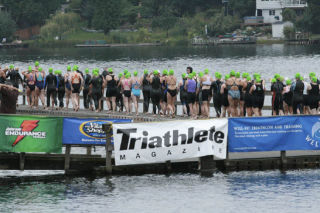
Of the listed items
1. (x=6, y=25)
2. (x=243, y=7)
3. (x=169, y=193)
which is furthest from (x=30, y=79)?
(x=6, y=25)

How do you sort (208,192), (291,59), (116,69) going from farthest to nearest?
(291,59)
(116,69)
(208,192)

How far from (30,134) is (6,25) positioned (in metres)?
136

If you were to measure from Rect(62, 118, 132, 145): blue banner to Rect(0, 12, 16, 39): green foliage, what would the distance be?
133600mm

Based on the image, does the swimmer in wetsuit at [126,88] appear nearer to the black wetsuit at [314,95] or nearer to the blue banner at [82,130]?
the black wetsuit at [314,95]

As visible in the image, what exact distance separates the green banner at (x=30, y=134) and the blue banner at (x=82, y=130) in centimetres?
27

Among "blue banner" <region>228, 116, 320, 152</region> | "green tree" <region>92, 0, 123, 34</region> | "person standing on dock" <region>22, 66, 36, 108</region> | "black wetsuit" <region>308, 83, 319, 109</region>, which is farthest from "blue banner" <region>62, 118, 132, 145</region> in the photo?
"green tree" <region>92, 0, 123, 34</region>

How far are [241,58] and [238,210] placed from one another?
3726 inches

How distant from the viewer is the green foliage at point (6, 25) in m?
161

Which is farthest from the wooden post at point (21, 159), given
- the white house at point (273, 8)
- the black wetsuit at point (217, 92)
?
the white house at point (273, 8)

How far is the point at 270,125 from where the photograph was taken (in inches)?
1219

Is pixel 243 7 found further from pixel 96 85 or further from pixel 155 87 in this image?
pixel 155 87

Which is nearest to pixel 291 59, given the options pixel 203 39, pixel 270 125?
pixel 203 39

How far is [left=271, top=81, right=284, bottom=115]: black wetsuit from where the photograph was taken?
121 ft

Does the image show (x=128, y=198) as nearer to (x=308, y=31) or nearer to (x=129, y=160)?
(x=129, y=160)
